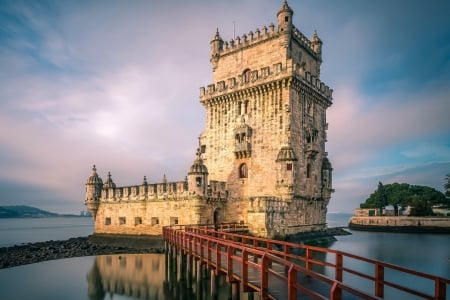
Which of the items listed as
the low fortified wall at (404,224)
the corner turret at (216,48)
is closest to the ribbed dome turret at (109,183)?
the corner turret at (216,48)

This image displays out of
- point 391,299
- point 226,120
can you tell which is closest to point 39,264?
point 226,120

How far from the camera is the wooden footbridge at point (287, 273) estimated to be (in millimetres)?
7535

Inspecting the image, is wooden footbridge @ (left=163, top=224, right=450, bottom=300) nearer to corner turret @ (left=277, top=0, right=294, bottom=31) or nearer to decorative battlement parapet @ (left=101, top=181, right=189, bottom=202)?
decorative battlement parapet @ (left=101, top=181, right=189, bottom=202)

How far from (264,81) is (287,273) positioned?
22482 mm

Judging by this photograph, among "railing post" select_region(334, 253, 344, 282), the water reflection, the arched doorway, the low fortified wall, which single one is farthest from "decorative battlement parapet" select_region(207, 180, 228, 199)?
the low fortified wall

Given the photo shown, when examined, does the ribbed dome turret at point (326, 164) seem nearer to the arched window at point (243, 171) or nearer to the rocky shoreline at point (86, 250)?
the arched window at point (243, 171)

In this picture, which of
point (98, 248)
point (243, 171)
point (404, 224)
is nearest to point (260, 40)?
point (243, 171)

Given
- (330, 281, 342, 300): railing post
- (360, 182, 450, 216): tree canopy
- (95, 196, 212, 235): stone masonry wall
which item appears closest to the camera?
(330, 281, 342, 300): railing post

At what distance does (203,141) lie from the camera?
35750mm

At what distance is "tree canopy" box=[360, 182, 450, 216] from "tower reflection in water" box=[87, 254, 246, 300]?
183 feet

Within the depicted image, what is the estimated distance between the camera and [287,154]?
28.8m

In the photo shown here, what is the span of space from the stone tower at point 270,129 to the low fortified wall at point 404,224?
29614 millimetres

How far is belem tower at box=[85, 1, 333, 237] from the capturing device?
29266 mm

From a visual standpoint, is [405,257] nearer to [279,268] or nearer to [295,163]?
[295,163]
